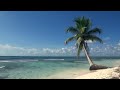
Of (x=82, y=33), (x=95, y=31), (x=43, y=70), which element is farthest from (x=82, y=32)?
(x=43, y=70)

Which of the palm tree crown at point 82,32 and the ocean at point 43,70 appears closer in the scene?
the palm tree crown at point 82,32

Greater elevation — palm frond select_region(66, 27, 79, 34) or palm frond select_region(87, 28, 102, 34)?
palm frond select_region(66, 27, 79, 34)

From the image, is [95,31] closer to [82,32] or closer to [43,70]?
[82,32]

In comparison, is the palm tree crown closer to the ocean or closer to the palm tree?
the palm tree

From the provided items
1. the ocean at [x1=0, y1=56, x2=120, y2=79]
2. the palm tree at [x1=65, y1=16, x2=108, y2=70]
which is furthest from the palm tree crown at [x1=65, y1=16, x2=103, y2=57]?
the ocean at [x1=0, y1=56, x2=120, y2=79]

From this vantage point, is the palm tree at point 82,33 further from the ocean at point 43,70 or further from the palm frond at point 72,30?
the ocean at point 43,70

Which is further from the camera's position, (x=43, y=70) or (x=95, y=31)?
(x=43, y=70)

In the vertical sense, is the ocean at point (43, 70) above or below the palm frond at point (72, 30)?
below

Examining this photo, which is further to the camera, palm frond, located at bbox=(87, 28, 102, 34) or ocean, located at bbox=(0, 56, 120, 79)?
ocean, located at bbox=(0, 56, 120, 79)

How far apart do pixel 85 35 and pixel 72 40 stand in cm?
72

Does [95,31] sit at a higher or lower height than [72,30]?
lower

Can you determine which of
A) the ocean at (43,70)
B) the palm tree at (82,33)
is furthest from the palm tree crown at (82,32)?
the ocean at (43,70)
